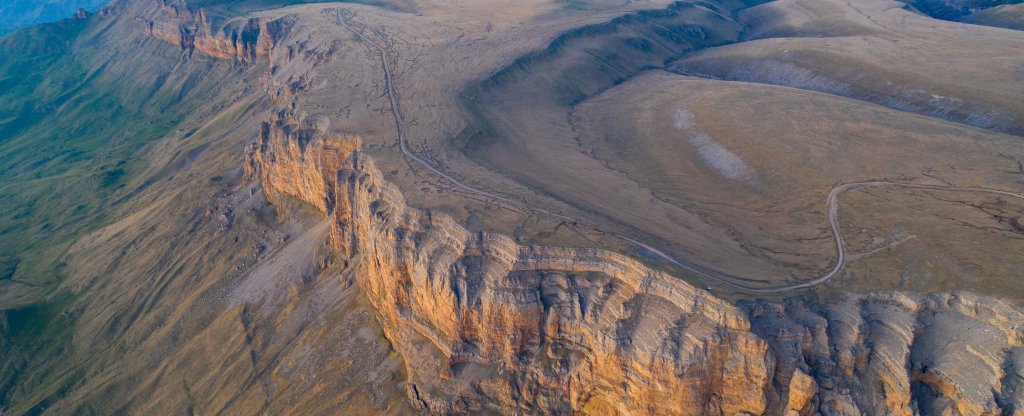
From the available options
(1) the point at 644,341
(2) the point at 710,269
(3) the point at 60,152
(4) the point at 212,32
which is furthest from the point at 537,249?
(3) the point at 60,152

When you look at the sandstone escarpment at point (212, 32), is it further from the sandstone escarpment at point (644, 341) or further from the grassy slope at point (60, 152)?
the sandstone escarpment at point (644, 341)

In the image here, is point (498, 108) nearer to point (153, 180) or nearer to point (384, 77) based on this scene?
point (384, 77)

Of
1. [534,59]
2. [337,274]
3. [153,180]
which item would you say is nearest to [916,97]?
[534,59]

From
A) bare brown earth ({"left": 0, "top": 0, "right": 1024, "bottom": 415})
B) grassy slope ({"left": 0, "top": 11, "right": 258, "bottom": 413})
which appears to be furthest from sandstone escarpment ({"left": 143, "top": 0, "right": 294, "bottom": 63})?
bare brown earth ({"left": 0, "top": 0, "right": 1024, "bottom": 415})

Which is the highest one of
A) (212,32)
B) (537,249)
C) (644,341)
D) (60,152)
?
(212,32)

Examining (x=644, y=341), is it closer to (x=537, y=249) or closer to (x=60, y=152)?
(x=537, y=249)

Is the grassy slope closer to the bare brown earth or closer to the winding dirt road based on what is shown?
the bare brown earth
